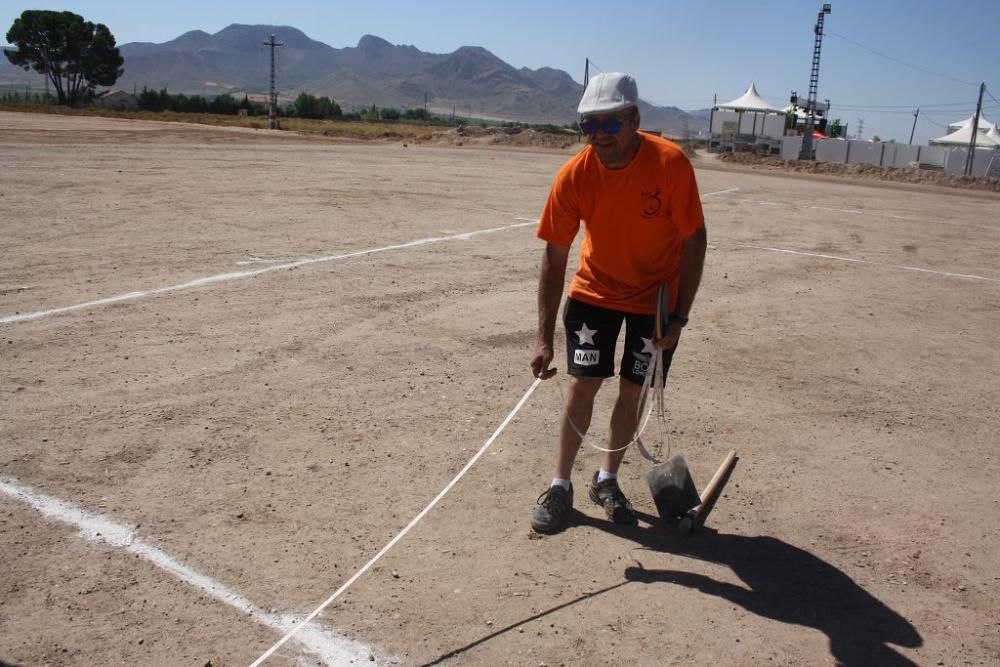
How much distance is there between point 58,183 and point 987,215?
2115cm

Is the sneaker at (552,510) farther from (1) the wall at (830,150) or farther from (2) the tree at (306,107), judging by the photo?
(2) the tree at (306,107)

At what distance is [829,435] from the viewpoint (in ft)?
17.6


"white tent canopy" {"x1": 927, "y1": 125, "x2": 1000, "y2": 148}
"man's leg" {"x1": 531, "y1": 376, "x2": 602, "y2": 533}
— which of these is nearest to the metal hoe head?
"man's leg" {"x1": 531, "y1": 376, "x2": 602, "y2": 533}

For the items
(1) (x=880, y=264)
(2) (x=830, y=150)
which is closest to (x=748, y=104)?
(2) (x=830, y=150)

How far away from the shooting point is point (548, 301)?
404 cm

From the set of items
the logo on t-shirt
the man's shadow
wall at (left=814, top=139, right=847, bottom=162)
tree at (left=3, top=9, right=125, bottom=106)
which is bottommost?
the man's shadow

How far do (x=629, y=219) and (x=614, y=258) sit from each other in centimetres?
21

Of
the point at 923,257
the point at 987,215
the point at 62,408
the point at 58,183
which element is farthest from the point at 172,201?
the point at 987,215

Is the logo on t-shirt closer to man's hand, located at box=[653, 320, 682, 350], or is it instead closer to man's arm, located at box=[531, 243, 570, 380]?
man's arm, located at box=[531, 243, 570, 380]

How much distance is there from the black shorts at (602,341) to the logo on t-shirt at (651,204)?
1.65 feet

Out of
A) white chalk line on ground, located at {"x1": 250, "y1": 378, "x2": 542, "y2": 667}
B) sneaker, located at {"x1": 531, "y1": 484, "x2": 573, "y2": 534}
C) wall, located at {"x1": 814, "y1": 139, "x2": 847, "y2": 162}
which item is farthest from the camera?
wall, located at {"x1": 814, "y1": 139, "x2": 847, "y2": 162}

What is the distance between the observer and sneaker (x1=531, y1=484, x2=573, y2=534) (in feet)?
13.0

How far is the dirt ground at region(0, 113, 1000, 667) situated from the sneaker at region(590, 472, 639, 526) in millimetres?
98

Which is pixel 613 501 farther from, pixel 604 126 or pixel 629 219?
pixel 604 126
